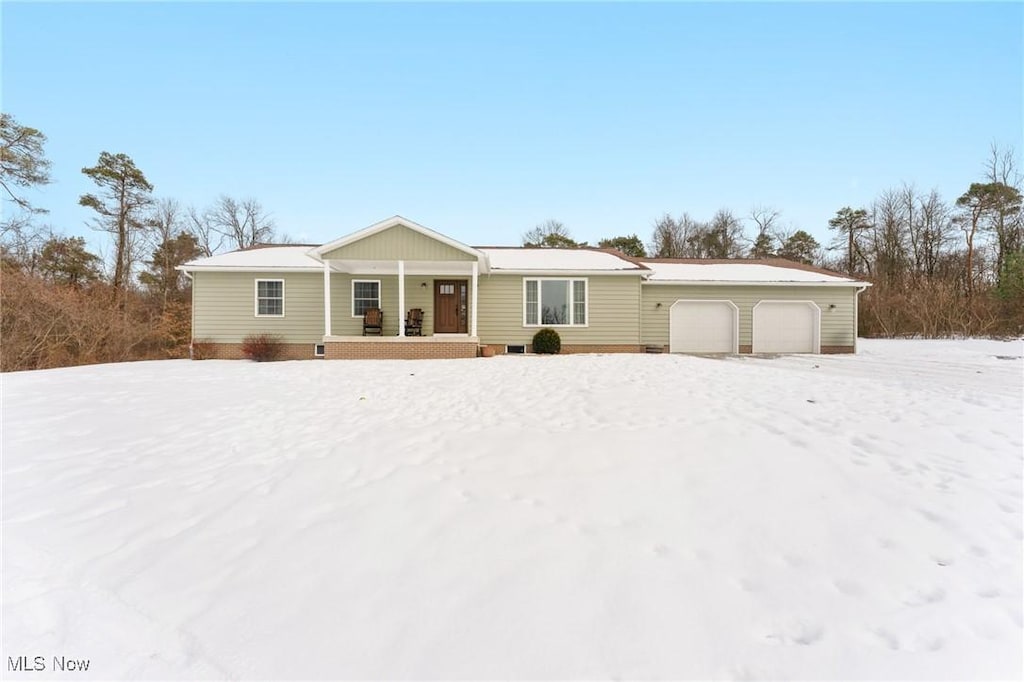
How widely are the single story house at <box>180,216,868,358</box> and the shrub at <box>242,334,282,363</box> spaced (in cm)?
34

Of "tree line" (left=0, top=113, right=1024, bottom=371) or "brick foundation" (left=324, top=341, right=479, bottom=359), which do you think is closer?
"brick foundation" (left=324, top=341, right=479, bottom=359)

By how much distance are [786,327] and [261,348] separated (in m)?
17.6

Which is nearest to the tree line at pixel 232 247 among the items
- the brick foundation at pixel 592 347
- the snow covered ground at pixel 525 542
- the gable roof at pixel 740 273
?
the gable roof at pixel 740 273

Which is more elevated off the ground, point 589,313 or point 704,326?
point 589,313

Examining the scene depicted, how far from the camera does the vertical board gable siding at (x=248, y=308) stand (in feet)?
44.4

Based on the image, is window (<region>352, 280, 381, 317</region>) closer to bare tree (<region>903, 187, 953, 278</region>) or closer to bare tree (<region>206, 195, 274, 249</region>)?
bare tree (<region>206, 195, 274, 249</region>)

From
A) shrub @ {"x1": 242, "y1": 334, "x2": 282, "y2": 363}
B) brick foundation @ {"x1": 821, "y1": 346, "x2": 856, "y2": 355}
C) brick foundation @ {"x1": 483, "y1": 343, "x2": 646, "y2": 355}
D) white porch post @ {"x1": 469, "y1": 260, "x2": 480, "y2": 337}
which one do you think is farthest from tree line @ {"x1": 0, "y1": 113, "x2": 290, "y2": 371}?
brick foundation @ {"x1": 821, "y1": 346, "x2": 856, "y2": 355}

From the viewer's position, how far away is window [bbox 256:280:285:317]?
1373 centimetres

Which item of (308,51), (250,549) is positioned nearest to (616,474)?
(250,549)

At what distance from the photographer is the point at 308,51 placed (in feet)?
40.7

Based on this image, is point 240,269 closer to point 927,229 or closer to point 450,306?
point 450,306

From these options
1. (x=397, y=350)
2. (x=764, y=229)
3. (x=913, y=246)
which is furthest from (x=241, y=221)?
(x=913, y=246)

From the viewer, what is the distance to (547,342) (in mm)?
13242

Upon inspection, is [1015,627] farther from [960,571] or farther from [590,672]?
[590,672]
